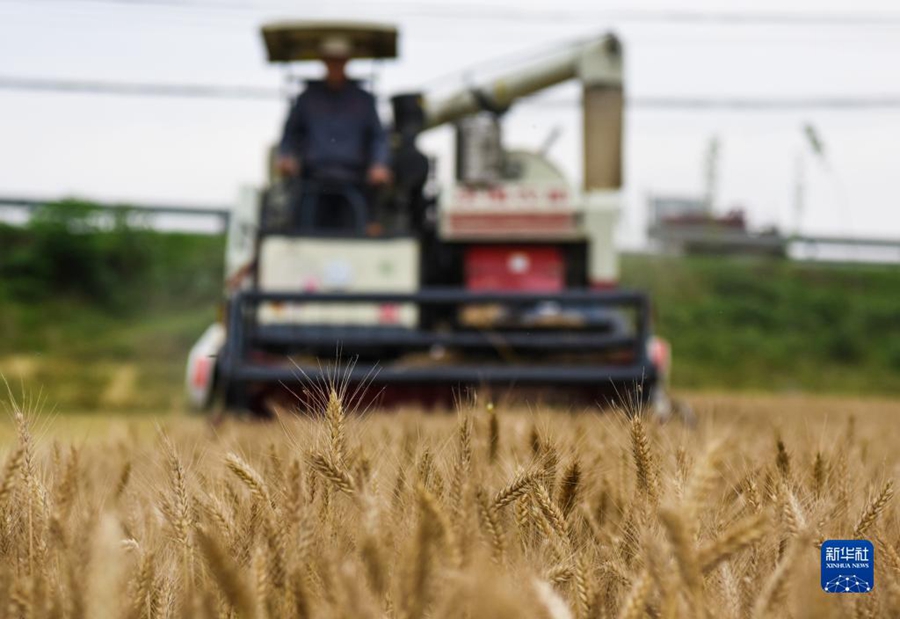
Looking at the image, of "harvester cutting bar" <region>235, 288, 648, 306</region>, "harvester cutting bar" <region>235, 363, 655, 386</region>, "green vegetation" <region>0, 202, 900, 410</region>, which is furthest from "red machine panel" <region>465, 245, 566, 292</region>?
"green vegetation" <region>0, 202, 900, 410</region>

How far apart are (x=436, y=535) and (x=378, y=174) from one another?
239 inches

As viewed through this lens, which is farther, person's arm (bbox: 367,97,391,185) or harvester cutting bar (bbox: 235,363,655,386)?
person's arm (bbox: 367,97,391,185)

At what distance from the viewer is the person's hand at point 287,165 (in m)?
7.14

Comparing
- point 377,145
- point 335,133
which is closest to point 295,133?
point 335,133

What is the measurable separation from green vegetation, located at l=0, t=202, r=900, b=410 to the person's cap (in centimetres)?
1339

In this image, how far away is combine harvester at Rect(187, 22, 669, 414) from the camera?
620 centimetres

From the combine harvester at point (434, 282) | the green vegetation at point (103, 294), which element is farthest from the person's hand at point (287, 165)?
the green vegetation at point (103, 294)

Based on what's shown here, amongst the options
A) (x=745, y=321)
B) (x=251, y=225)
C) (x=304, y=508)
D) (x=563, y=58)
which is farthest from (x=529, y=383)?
(x=745, y=321)

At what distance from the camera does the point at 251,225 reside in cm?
796

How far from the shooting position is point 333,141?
7289 mm

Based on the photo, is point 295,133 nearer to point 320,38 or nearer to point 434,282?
point 320,38

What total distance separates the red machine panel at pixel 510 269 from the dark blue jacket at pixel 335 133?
95 centimetres

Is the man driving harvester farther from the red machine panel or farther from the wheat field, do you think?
the wheat field

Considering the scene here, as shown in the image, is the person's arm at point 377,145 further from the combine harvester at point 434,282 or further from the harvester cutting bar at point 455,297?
the harvester cutting bar at point 455,297
